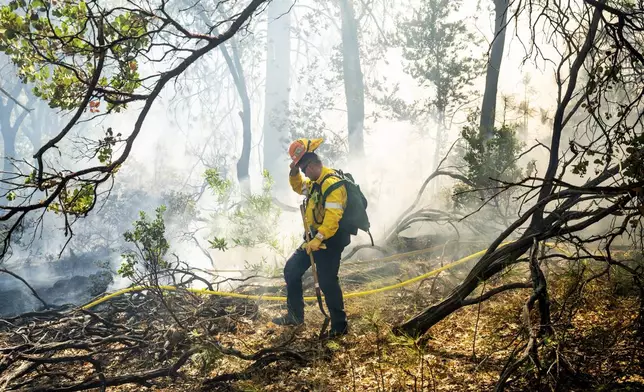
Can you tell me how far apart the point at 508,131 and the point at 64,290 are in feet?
43.8

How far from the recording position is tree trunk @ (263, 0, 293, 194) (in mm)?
25328

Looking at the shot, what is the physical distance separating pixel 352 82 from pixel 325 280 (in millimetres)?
15632

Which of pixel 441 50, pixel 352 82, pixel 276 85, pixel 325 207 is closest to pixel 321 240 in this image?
pixel 325 207

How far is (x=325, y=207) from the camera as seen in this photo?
4750mm

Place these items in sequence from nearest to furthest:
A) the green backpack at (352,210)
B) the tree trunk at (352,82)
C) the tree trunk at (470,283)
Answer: the tree trunk at (470,283), the green backpack at (352,210), the tree trunk at (352,82)

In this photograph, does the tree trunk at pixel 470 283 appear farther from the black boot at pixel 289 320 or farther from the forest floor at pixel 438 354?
the black boot at pixel 289 320

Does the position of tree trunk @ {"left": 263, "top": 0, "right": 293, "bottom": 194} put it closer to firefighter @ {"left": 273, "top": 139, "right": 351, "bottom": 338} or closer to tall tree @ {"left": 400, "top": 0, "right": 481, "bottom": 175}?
tall tree @ {"left": 400, "top": 0, "right": 481, "bottom": 175}

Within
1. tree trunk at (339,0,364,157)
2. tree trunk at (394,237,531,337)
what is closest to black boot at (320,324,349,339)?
tree trunk at (394,237,531,337)

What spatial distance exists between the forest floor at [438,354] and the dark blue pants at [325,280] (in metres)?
0.22

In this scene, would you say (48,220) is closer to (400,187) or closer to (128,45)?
(400,187)

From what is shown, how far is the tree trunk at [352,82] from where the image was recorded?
18594 millimetres

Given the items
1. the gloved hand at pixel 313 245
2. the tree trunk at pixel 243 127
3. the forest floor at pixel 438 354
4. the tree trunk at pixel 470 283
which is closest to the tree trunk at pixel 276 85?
the tree trunk at pixel 243 127

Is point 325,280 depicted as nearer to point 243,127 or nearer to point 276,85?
point 243,127

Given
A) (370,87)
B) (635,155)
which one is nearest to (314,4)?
(370,87)
